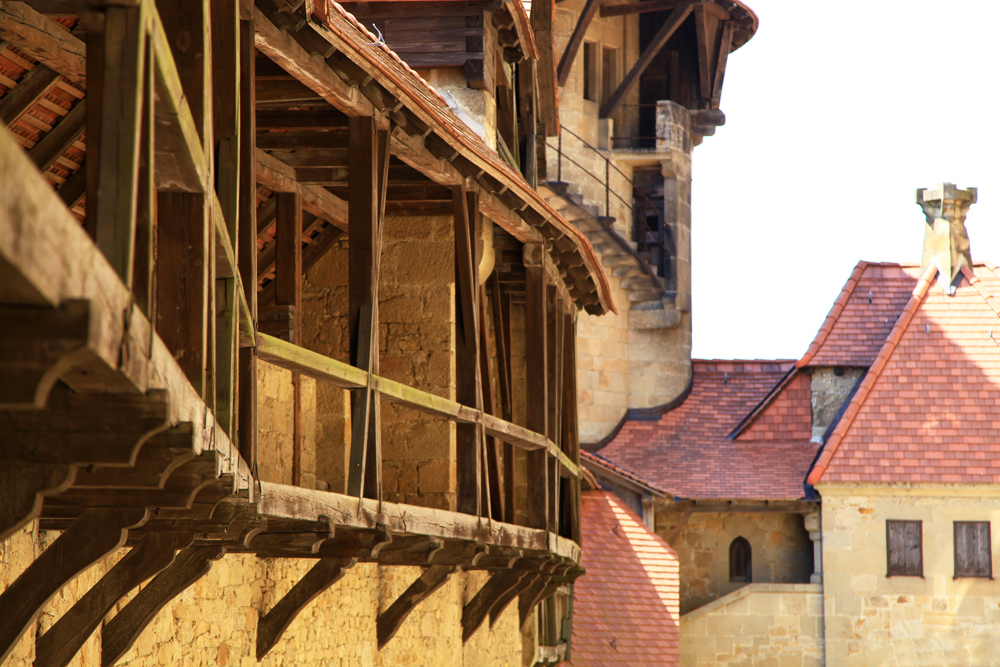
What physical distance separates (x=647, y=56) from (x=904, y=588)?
35.8ft

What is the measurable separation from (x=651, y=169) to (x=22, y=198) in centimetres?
2501

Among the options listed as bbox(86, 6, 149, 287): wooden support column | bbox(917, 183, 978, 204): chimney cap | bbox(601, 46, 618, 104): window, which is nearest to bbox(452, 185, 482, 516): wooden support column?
bbox(86, 6, 149, 287): wooden support column

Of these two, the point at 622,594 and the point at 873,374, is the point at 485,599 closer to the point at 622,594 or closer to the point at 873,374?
the point at 622,594

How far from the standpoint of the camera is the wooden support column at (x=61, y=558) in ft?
13.1

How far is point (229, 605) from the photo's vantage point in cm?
710

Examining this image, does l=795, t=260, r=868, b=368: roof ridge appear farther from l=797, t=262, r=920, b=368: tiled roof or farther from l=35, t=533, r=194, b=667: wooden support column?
l=35, t=533, r=194, b=667: wooden support column

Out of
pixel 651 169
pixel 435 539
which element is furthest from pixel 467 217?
pixel 651 169

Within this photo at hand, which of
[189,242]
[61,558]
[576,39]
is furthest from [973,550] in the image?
[189,242]

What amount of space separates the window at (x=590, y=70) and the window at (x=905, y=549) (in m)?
10.1

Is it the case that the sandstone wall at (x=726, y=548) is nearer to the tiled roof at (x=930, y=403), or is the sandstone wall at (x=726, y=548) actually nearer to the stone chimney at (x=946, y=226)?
the tiled roof at (x=930, y=403)


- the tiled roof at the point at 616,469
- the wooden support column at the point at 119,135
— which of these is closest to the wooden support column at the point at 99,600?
the wooden support column at the point at 119,135

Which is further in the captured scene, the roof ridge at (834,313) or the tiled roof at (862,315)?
the roof ridge at (834,313)

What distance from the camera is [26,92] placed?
570cm

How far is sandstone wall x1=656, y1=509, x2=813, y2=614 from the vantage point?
76.5 feet
